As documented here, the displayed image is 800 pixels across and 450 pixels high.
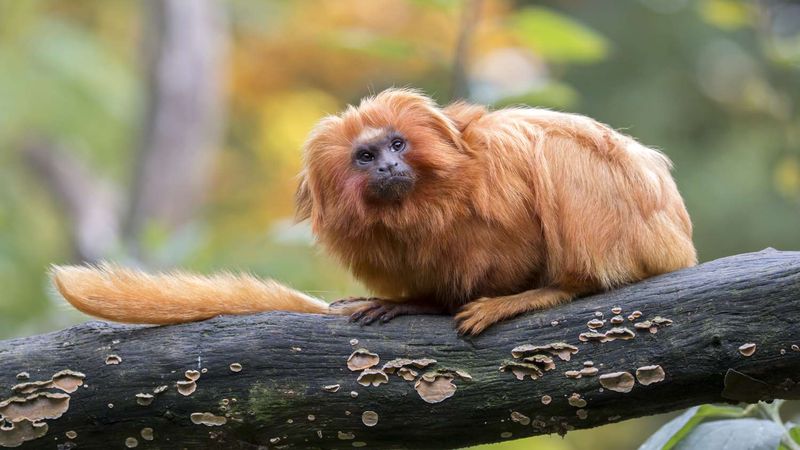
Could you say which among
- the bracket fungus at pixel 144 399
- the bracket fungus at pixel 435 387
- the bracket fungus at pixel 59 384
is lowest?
the bracket fungus at pixel 435 387

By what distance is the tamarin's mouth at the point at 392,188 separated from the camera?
3.51m

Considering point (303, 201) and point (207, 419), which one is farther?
point (303, 201)

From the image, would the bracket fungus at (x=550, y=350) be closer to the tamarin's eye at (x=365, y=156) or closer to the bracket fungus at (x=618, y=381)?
the bracket fungus at (x=618, y=381)

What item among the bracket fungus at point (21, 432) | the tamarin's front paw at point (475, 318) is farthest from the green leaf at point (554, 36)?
the bracket fungus at point (21, 432)

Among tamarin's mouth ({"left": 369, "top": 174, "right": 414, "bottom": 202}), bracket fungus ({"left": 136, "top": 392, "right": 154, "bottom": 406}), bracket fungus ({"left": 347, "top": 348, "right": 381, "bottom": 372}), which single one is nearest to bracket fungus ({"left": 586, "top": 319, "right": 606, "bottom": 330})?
bracket fungus ({"left": 347, "top": 348, "right": 381, "bottom": 372})

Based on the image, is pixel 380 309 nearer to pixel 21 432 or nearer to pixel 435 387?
pixel 435 387

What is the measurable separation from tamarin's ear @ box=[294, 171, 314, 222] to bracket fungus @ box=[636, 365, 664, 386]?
1.45m

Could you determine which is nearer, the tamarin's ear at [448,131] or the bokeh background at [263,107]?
the tamarin's ear at [448,131]

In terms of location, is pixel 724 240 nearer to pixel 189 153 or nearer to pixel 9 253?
pixel 189 153

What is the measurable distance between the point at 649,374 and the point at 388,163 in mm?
1142

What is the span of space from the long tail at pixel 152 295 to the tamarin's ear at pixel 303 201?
Answer: 451 millimetres

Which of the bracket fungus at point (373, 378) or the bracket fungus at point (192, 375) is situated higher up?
the bracket fungus at point (192, 375)

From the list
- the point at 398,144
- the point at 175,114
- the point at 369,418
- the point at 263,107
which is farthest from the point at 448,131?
the point at 263,107

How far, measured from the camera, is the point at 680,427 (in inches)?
128
